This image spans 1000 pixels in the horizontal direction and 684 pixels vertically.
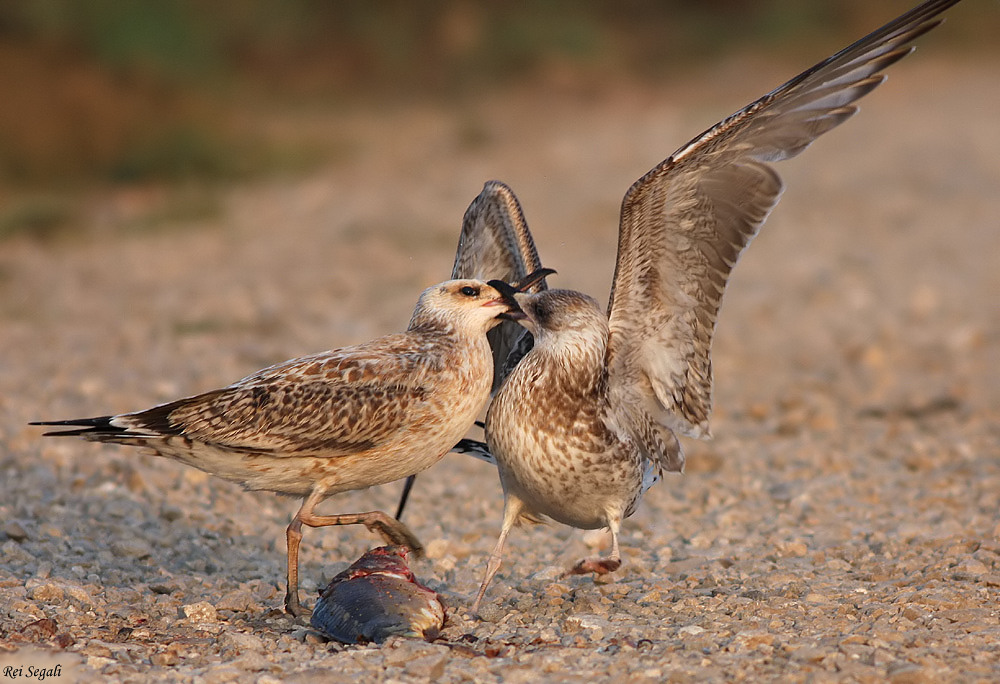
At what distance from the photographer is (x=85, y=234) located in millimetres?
Result: 16406

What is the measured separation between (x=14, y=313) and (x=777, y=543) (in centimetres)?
899

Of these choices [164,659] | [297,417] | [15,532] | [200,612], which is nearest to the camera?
[164,659]

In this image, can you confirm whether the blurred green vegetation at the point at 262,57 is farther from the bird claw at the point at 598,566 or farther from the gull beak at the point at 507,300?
the bird claw at the point at 598,566

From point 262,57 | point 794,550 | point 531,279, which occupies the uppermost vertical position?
point 262,57

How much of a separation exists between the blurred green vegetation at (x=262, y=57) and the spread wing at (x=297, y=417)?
11341mm

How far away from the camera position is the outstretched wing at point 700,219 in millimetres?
5988

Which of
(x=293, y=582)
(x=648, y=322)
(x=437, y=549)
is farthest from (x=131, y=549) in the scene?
(x=648, y=322)

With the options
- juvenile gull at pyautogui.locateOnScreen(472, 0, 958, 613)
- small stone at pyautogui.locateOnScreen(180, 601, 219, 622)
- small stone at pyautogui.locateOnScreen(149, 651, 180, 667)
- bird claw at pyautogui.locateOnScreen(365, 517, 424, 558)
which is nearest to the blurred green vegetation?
bird claw at pyautogui.locateOnScreen(365, 517, 424, 558)

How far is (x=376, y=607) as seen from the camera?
5.45 metres

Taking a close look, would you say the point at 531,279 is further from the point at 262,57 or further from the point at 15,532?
the point at 262,57

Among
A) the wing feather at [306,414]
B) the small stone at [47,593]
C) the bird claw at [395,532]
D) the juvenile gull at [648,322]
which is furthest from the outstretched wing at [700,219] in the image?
the small stone at [47,593]

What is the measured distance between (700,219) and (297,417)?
2.15 meters

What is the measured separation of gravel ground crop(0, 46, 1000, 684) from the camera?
5.34 meters

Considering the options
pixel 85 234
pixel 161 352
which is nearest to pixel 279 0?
pixel 85 234
